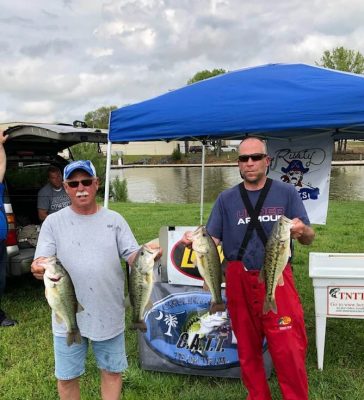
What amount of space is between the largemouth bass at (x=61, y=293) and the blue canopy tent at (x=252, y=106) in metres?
2.20

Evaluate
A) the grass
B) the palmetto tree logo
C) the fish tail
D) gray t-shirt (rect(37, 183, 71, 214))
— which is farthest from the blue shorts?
gray t-shirt (rect(37, 183, 71, 214))

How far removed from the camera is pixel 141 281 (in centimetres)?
255

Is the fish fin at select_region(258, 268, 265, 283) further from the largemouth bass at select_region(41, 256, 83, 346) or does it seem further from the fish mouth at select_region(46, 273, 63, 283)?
the fish mouth at select_region(46, 273, 63, 283)

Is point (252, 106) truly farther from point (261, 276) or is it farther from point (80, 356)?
point (80, 356)

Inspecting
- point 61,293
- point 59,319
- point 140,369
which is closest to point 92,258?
point 61,293

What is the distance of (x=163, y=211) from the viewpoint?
43.7ft

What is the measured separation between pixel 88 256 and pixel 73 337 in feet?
1.59

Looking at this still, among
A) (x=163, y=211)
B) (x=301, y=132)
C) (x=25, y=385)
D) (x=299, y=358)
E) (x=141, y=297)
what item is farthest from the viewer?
(x=163, y=211)

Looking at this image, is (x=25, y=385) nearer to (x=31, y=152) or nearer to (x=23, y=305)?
(x=23, y=305)

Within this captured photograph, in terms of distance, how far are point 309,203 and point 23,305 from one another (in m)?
3.94

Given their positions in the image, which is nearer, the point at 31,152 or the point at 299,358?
the point at 299,358

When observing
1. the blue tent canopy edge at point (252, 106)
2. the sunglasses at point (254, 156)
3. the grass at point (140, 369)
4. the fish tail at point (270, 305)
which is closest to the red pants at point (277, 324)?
the fish tail at point (270, 305)

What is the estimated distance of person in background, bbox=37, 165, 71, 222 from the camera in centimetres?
642

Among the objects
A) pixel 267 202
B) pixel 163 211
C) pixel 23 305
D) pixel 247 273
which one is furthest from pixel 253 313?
pixel 163 211
